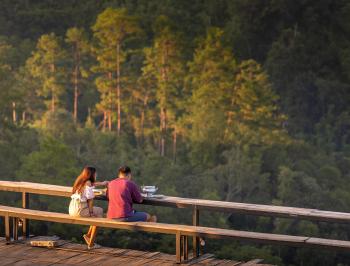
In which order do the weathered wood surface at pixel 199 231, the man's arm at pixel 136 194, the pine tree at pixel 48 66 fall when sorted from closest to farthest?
the weathered wood surface at pixel 199 231
the man's arm at pixel 136 194
the pine tree at pixel 48 66

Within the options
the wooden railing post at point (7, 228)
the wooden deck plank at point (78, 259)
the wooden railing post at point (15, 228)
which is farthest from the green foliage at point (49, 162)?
the wooden deck plank at point (78, 259)

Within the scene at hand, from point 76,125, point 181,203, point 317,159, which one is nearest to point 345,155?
point 317,159

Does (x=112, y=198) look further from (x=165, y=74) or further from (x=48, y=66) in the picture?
(x=48, y=66)

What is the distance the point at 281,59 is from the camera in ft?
195

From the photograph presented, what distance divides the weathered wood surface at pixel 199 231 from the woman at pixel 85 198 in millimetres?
104

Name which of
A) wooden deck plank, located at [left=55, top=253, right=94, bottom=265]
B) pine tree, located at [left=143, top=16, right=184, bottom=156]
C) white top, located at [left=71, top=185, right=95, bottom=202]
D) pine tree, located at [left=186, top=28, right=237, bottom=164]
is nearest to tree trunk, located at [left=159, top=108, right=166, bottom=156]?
pine tree, located at [left=143, top=16, right=184, bottom=156]

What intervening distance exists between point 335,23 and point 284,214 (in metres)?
51.4

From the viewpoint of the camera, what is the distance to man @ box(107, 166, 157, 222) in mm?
10906

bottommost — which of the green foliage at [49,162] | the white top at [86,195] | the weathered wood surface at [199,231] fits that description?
the green foliage at [49,162]

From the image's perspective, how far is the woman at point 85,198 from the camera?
11.1m

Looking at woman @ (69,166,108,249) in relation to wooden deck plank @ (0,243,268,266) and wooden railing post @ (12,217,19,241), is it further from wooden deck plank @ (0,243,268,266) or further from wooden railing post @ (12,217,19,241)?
wooden railing post @ (12,217,19,241)

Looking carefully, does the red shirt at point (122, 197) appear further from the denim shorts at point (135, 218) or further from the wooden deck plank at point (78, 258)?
the wooden deck plank at point (78, 258)

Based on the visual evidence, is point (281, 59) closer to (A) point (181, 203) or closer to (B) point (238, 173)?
(B) point (238, 173)

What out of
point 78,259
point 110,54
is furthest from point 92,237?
point 110,54
